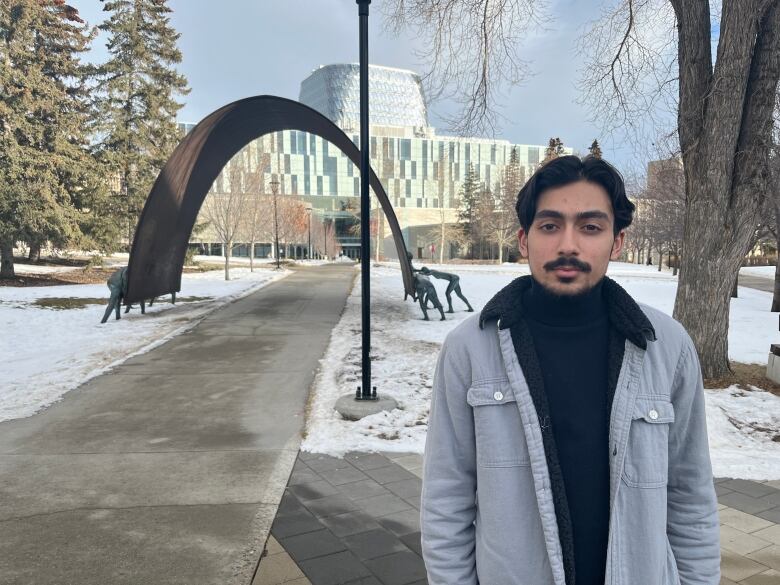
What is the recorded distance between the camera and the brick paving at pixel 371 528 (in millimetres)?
3068

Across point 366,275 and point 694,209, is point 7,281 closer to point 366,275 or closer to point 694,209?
point 366,275

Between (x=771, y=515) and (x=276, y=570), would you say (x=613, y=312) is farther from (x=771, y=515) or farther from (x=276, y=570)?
(x=771, y=515)

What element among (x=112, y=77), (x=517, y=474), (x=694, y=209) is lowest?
(x=517, y=474)

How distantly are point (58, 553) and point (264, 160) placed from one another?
29.9 metres

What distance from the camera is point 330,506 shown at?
387 centimetres

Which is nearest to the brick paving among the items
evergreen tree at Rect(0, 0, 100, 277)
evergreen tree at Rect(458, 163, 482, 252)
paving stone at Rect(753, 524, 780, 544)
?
paving stone at Rect(753, 524, 780, 544)

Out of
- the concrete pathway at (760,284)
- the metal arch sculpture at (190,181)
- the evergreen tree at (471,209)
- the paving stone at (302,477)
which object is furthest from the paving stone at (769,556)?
the evergreen tree at (471,209)

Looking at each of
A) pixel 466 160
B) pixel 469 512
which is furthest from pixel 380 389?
pixel 466 160

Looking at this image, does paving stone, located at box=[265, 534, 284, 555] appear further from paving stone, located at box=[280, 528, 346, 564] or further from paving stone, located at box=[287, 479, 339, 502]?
paving stone, located at box=[287, 479, 339, 502]

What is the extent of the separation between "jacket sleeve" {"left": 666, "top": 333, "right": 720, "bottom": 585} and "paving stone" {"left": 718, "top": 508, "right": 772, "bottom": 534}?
2.59 metres

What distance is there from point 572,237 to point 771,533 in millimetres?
3387

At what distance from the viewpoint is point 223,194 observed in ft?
98.6

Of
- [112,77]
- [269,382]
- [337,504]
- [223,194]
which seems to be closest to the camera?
[337,504]

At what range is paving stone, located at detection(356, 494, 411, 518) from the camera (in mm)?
3812
